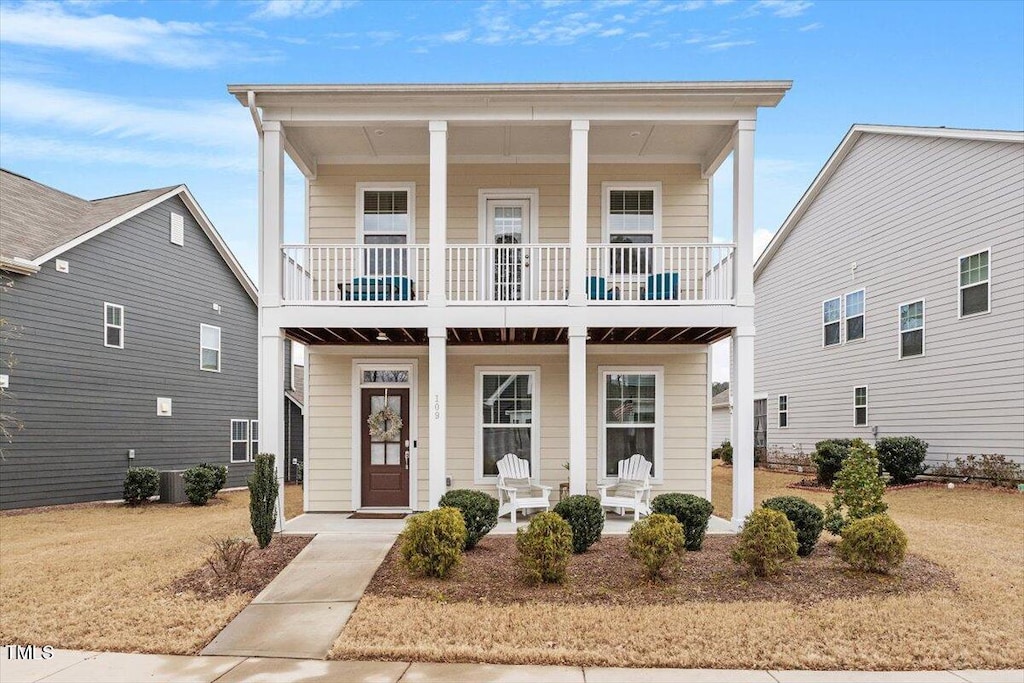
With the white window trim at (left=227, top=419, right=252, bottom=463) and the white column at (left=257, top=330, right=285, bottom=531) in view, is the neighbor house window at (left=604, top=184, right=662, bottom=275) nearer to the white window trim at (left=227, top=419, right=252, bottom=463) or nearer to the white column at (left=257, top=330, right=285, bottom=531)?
the white column at (left=257, top=330, right=285, bottom=531)

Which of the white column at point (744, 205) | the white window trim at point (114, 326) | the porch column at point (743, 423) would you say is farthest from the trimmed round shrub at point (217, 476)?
the white column at point (744, 205)

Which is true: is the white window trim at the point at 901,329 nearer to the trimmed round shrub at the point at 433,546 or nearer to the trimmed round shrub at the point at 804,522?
the trimmed round shrub at the point at 804,522

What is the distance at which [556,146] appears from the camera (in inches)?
447

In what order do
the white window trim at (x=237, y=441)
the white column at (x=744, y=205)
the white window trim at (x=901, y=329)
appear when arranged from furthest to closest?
1. the white window trim at (x=237, y=441)
2. the white window trim at (x=901, y=329)
3. the white column at (x=744, y=205)

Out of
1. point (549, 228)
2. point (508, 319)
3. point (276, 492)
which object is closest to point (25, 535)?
point (276, 492)

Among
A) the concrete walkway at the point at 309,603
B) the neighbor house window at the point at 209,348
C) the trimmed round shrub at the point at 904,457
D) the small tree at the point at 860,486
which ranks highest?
the neighbor house window at the point at 209,348

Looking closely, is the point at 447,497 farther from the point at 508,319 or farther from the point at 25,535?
the point at 25,535

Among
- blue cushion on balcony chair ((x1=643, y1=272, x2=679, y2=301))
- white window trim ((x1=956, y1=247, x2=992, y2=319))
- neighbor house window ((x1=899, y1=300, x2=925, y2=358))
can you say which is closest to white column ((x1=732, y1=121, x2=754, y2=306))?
blue cushion on balcony chair ((x1=643, y1=272, x2=679, y2=301))

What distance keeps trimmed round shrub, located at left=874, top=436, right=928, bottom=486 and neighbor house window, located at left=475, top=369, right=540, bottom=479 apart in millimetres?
9263

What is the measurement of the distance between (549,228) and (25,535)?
9.94m

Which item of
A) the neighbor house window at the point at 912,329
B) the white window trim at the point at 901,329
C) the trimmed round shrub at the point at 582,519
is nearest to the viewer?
the trimmed round shrub at the point at 582,519

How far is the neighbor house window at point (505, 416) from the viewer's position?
11.8m

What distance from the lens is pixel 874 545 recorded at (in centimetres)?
732

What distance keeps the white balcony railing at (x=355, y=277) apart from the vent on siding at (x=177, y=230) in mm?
8470
